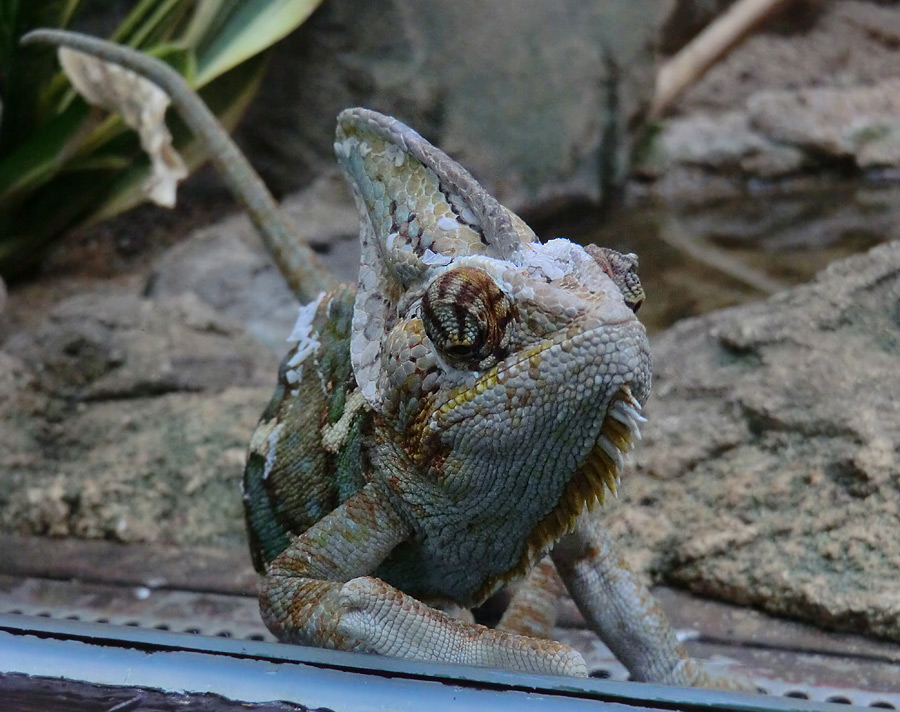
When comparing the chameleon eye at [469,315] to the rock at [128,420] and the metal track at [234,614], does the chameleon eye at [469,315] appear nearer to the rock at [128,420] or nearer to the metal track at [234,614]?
the metal track at [234,614]

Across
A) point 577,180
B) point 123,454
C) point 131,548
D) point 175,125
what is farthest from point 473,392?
point 577,180

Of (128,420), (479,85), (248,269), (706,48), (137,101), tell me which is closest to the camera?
(137,101)

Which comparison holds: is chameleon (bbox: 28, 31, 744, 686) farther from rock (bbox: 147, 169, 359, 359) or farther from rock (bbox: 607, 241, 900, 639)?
rock (bbox: 147, 169, 359, 359)

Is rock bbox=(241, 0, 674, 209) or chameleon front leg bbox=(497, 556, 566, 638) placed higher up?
chameleon front leg bbox=(497, 556, 566, 638)

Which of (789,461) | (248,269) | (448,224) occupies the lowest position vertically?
(248,269)

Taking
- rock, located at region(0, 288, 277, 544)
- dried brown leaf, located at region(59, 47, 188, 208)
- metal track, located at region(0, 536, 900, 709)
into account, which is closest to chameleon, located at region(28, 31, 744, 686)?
metal track, located at region(0, 536, 900, 709)

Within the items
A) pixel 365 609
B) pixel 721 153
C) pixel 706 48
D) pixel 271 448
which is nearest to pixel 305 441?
pixel 271 448

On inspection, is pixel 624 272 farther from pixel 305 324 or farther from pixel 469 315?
pixel 305 324
